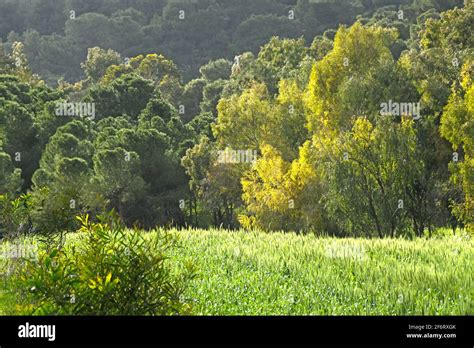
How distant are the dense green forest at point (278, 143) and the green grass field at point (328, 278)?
334 centimetres

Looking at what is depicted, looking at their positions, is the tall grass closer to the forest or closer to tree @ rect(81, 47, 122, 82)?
the forest

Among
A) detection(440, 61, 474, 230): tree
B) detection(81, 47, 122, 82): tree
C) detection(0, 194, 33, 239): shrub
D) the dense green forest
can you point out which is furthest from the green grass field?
detection(81, 47, 122, 82): tree

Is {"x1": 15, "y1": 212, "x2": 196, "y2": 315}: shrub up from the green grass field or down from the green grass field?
up

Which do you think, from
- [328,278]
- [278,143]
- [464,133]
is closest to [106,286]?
[328,278]

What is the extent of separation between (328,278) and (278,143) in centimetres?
3625

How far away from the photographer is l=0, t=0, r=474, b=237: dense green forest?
35.6 metres

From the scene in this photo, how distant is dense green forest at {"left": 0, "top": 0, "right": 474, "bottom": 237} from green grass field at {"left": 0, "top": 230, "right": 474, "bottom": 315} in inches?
131

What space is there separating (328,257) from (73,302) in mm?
9033

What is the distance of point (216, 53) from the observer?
121625 mm

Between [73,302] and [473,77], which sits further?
Answer: [473,77]

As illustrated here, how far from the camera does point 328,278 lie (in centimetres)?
1346
